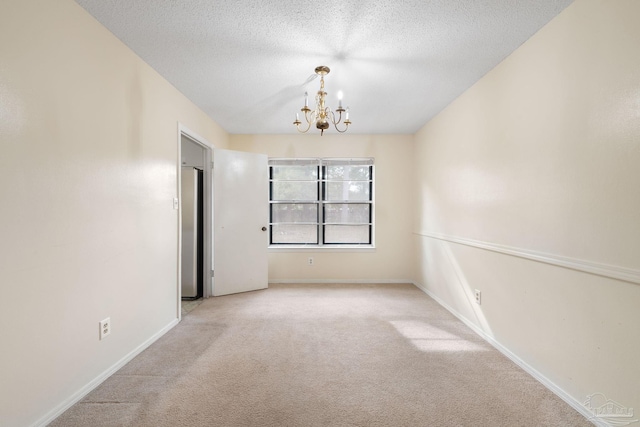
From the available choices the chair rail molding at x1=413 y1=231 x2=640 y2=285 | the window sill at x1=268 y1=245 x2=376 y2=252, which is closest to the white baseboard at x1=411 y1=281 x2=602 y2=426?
the chair rail molding at x1=413 y1=231 x2=640 y2=285

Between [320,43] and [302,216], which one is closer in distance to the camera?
[320,43]

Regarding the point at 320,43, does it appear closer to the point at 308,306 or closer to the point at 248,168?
the point at 248,168

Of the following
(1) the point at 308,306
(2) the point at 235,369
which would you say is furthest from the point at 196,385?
(1) the point at 308,306

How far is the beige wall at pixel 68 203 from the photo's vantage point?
146cm

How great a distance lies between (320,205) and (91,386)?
364 centimetres

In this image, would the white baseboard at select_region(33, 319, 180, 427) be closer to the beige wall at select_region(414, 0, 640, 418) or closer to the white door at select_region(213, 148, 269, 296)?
the white door at select_region(213, 148, 269, 296)

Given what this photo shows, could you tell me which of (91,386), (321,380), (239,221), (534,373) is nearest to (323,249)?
(239,221)

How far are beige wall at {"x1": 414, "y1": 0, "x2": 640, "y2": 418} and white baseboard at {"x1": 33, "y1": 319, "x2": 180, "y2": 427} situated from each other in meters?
2.98

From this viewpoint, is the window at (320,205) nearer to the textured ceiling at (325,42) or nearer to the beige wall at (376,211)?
the beige wall at (376,211)

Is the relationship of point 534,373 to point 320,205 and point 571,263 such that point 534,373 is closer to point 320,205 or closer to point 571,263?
point 571,263

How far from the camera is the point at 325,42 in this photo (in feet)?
7.30

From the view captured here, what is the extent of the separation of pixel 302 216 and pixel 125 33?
3.35 m

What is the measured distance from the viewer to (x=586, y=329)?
1692mm

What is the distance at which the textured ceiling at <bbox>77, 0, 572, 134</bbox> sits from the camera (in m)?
1.87
